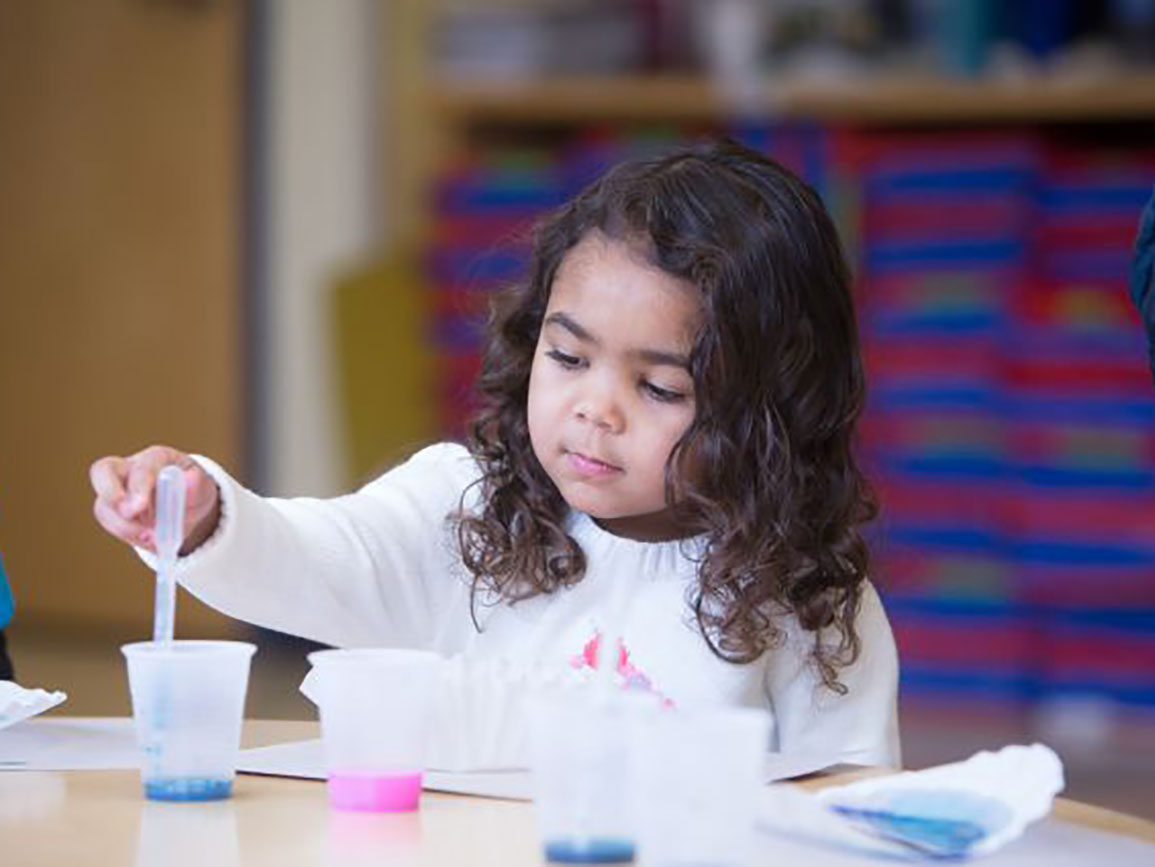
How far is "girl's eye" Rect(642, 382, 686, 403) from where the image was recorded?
1.49 metres

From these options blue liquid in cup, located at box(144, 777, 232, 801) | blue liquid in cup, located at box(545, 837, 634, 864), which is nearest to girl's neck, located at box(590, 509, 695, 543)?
blue liquid in cup, located at box(144, 777, 232, 801)

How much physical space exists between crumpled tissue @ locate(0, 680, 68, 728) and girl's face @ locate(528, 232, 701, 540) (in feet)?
1.19

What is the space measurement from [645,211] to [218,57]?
260cm

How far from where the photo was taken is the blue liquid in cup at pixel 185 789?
111cm

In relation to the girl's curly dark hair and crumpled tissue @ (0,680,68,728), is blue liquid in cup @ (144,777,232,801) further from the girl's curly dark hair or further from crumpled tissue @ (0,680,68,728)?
the girl's curly dark hair

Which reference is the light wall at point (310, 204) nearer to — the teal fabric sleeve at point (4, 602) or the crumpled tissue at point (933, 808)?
the teal fabric sleeve at point (4, 602)

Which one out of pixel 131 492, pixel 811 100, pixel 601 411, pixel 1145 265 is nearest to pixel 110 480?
pixel 131 492

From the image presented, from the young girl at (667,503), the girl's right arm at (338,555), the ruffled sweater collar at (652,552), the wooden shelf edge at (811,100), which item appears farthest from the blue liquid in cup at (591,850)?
the wooden shelf edge at (811,100)

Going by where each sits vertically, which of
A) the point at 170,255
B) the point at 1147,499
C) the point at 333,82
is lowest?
the point at 1147,499

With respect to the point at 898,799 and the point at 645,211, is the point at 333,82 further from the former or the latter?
the point at 898,799

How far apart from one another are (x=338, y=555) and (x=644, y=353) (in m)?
0.23

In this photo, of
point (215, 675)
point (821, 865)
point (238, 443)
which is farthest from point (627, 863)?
point (238, 443)

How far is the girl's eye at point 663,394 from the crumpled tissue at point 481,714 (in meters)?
0.33

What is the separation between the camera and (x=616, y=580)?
157 cm
